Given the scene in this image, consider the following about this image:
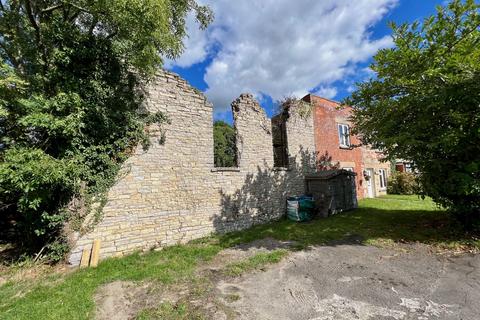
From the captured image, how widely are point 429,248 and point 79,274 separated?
9.00 m

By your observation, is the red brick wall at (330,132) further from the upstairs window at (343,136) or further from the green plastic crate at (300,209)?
the green plastic crate at (300,209)

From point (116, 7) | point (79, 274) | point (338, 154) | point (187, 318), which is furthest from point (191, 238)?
point (338, 154)

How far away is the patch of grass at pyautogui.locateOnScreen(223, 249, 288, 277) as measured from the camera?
5118 mm

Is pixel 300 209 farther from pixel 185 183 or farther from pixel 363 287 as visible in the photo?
pixel 363 287

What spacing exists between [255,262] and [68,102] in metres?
6.19

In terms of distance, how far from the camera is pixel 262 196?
9.59 metres

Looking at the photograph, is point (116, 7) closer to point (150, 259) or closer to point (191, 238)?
point (150, 259)

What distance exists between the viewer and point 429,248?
596 centimetres

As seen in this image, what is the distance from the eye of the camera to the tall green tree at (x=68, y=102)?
5.04 m

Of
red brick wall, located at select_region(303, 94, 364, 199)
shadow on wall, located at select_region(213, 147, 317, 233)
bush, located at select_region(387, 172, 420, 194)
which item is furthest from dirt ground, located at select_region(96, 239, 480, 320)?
bush, located at select_region(387, 172, 420, 194)

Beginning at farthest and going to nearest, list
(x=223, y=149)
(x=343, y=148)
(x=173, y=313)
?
(x=223, y=149) → (x=343, y=148) → (x=173, y=313)

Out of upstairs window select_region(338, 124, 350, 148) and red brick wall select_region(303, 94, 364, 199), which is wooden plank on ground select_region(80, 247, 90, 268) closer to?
red brick wall select_region(303, 94, 364, 199)

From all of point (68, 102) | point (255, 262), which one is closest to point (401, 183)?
point (255, 262)

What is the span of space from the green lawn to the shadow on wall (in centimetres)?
50
